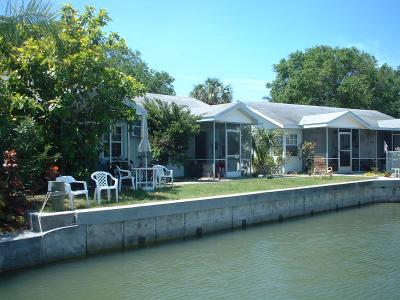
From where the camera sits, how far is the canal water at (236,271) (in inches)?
313

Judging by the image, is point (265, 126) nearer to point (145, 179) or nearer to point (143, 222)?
point (145, 179)

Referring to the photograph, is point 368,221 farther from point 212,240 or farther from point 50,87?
point 50,87

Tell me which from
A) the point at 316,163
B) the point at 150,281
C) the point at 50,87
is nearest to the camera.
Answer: the point at 150,281

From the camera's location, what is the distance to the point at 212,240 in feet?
40.3

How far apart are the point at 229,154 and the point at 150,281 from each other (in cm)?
1344

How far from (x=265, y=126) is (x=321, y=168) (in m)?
4.32

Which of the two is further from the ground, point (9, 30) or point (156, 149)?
point (9, 30)

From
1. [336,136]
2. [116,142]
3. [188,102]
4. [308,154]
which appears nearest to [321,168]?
[308,154]

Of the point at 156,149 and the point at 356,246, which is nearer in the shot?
the point at 356,246

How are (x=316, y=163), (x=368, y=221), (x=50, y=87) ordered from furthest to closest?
1. (x=316, y=163)
2. (x=368, y=221)
3. (x=50, y=87)

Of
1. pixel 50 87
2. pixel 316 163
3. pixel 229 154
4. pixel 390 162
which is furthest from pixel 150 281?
pixel 390 162

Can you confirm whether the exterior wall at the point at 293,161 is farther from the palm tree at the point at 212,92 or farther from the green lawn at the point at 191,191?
the palm tree at the point at 212,92

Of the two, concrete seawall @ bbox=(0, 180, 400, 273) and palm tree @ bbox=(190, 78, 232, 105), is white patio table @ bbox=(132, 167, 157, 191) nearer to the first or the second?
concrete seawall @ bbox=(0, 180, 400, 273)

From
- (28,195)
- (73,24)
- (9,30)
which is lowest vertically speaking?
(28,195)
